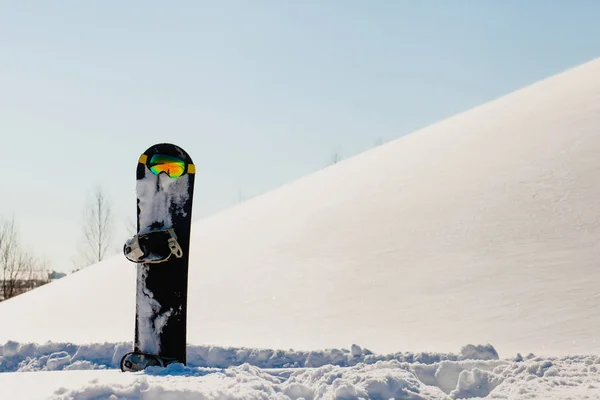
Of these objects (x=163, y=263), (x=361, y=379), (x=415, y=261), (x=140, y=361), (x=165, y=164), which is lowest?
(x=361, y=379)

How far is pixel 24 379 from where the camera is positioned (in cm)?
328

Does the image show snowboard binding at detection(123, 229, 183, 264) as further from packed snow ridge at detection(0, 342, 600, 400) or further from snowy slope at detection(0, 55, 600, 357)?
snowy slope at detection(0, 55, 600, 357)

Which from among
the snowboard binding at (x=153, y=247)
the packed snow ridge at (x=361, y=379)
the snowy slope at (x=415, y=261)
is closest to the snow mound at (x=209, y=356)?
the packed snow ridge at (x=361, y=379)

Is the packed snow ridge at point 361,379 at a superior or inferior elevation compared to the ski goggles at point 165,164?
inferior

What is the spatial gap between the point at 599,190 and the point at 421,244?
207 cm

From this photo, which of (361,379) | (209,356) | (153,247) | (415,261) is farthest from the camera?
(415,261)

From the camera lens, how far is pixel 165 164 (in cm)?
420

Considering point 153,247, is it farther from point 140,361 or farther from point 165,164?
point 140,361

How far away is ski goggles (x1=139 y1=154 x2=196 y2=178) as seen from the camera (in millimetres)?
4195

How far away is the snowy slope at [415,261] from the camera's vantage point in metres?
5.50

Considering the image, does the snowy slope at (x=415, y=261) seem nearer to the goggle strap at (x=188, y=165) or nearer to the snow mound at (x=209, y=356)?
the snow mound at (x=209, y=356)

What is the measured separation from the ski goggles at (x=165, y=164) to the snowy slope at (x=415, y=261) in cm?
179

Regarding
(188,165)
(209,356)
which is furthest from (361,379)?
(209,356)

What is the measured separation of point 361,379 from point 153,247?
1431 millimetres
